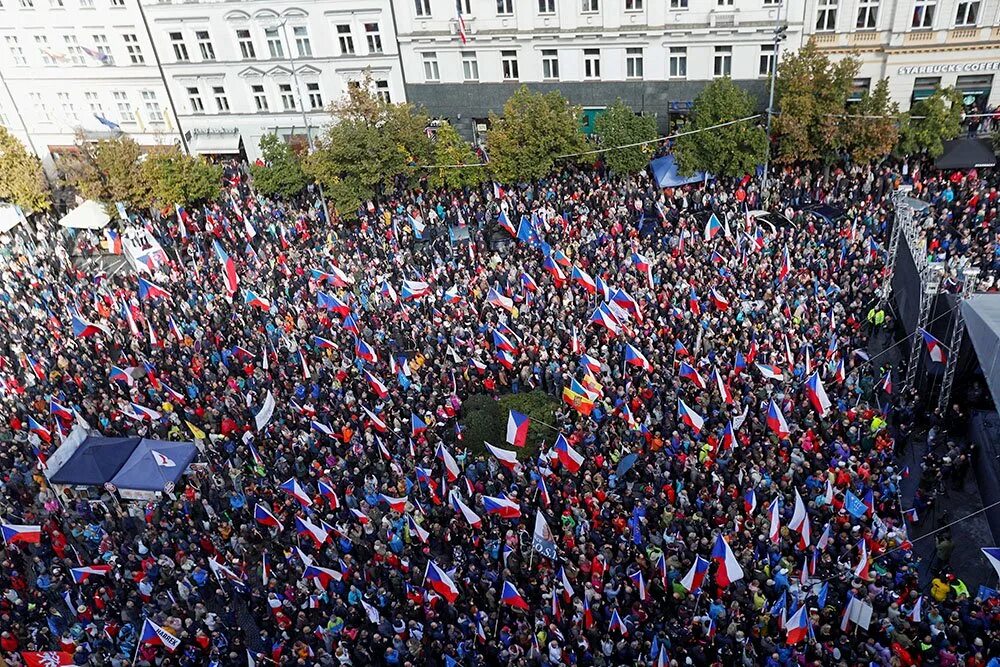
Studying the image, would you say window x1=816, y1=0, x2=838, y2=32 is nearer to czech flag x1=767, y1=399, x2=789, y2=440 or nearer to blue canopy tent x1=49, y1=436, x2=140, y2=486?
czech flag x1=767, y1=399, x2=789, y2=440

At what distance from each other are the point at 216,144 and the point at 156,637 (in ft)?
113

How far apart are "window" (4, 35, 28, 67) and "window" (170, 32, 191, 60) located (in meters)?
10.0

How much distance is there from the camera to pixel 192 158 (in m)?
42.7

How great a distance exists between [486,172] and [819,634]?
27.0 metres

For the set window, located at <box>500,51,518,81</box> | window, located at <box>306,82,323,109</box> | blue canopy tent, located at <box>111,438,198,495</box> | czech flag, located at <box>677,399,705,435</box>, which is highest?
window, located at <box>500,51,518,81</box>

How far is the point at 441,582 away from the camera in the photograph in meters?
18.8

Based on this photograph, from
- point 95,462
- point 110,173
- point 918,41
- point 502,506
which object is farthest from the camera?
point 110,173

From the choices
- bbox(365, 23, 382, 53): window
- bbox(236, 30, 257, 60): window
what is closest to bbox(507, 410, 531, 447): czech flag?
bbox(365, 23, 382, 53): window

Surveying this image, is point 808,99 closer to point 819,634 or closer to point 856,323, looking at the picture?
point 856,323

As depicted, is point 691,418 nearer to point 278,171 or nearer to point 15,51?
point 278,171

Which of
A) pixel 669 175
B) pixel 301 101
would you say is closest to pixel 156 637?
pixel 669 175

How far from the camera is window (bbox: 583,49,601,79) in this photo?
41.0 m

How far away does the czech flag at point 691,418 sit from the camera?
2270 centimetres

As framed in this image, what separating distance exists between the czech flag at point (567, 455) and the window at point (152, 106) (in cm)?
3670
